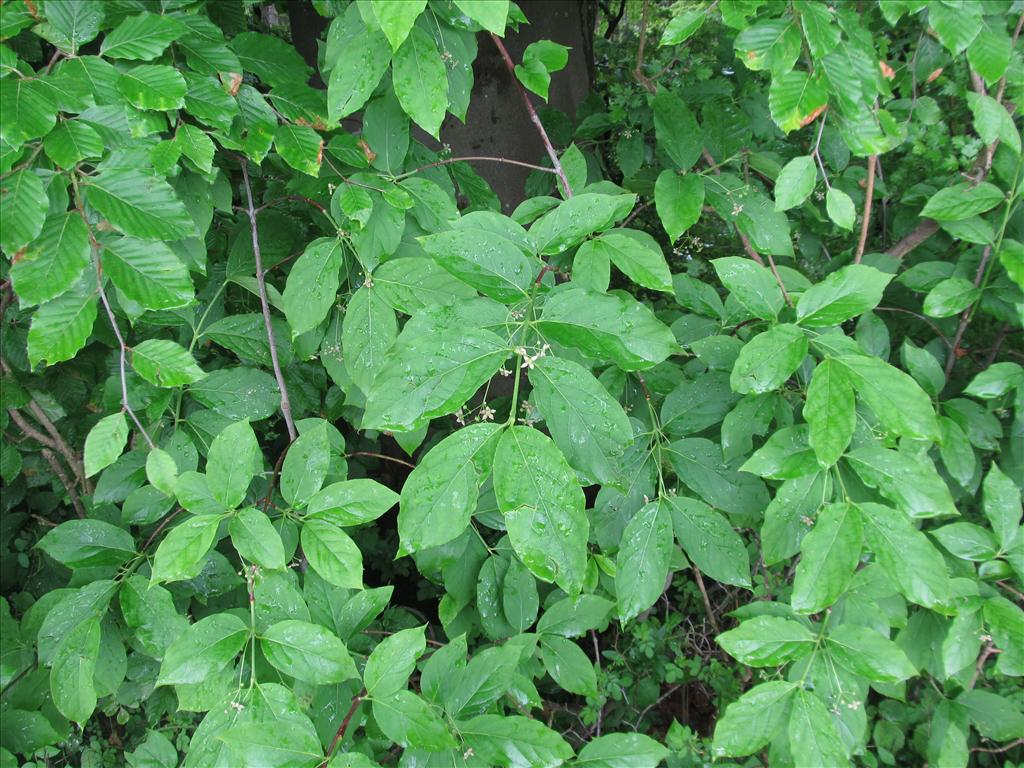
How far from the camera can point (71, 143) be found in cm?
94

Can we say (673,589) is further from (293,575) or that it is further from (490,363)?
(490,363)

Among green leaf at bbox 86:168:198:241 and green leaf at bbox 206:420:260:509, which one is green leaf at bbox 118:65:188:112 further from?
green leaf at bbox 206:420:260:509

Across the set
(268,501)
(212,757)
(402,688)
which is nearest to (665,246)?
(268,501)

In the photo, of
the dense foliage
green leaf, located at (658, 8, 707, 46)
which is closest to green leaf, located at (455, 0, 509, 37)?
the dense foliage

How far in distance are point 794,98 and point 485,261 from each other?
25.3 inches

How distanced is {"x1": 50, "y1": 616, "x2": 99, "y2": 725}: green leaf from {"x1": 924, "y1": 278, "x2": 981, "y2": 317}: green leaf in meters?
1.84

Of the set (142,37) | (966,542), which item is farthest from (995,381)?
(142,37)

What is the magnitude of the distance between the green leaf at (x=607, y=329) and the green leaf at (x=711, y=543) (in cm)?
41

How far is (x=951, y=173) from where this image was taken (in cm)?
187

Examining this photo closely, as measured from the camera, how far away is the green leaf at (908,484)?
3.29 feet

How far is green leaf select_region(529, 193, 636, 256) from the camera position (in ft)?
3.29

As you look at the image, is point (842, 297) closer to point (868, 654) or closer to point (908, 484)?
point (908, 484)

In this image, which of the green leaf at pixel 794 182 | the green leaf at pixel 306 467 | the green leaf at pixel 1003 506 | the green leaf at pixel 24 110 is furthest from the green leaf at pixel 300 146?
the green leaf at pixel 1003 506

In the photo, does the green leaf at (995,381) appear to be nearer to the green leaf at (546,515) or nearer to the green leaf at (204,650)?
the green leaf at (546,515)
